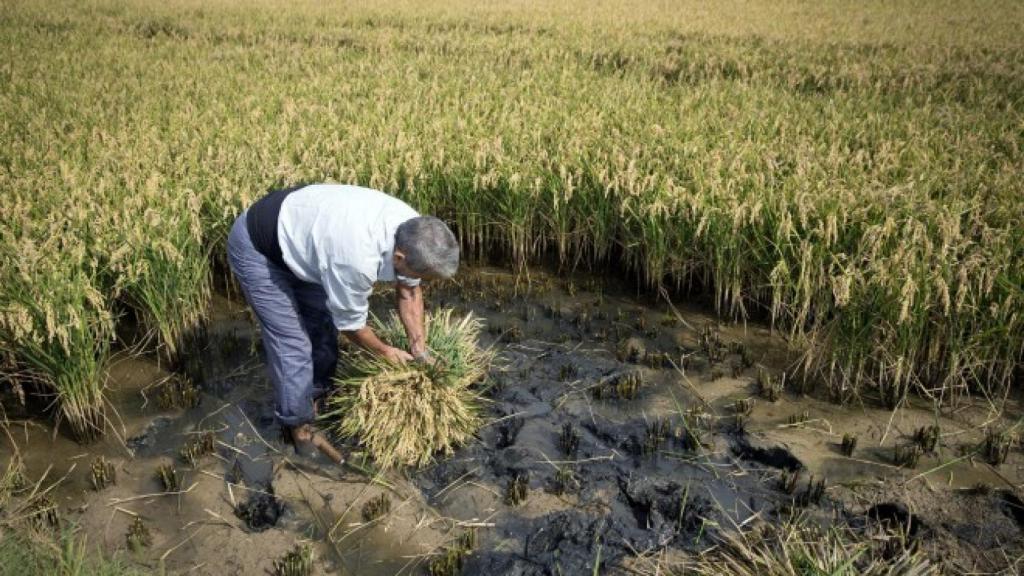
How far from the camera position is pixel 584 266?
544cm

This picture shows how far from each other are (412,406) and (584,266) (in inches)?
99.4

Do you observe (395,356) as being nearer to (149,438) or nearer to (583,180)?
(149,438)

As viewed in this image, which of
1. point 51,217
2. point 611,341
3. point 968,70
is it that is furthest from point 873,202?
point 968,70

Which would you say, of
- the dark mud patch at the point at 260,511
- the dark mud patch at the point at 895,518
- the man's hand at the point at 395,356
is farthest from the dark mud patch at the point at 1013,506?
the dark mud patch at the point at 260,511

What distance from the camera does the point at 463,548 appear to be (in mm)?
2768

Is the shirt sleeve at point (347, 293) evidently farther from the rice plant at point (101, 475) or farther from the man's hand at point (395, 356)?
the rice plant at point (101, 475)

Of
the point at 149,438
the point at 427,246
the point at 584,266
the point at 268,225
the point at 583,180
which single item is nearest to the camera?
the point at 427,246

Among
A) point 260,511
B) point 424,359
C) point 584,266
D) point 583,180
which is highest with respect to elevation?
point 583,180

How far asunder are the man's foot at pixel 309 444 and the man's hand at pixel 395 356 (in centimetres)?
52

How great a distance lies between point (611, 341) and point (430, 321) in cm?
132

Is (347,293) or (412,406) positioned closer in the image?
(347,293)

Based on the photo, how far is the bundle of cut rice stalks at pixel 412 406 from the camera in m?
3.23

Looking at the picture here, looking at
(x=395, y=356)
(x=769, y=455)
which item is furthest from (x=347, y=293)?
(x=769, y=455)

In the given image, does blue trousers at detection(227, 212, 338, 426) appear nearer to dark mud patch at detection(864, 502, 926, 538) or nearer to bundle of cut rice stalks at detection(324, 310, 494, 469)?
bundle of cut rice stalks at detection(324, 310, 494, 469)
